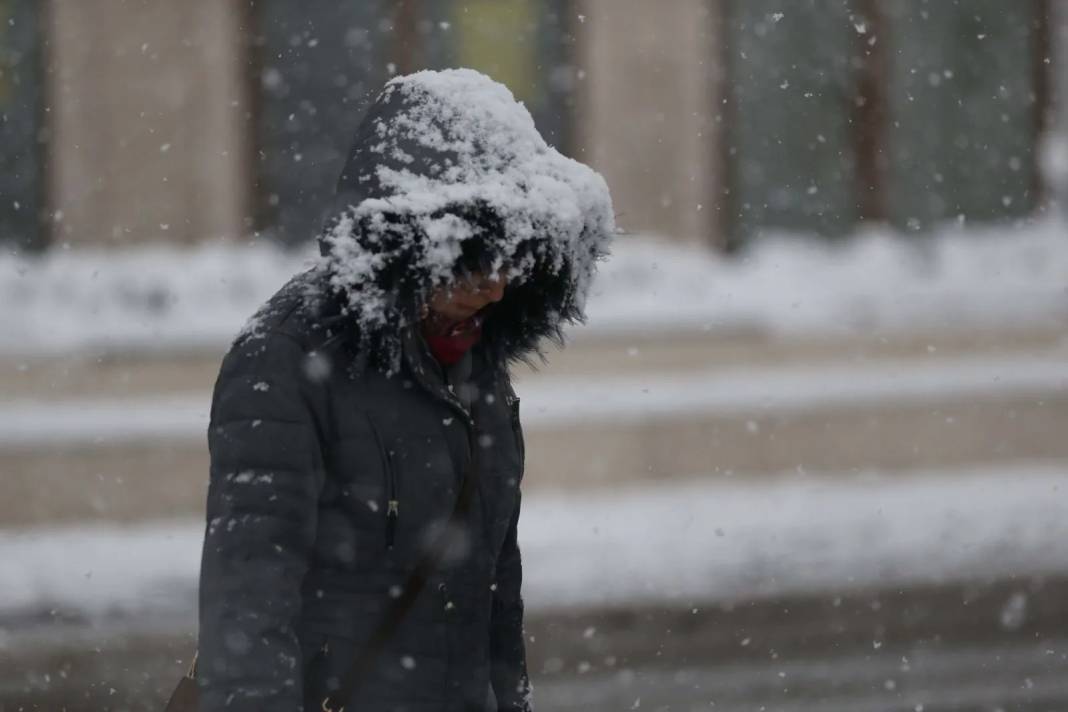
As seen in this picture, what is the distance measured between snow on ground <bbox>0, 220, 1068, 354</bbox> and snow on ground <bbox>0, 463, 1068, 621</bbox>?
120cm

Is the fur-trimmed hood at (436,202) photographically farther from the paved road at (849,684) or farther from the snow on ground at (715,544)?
the snow on ground at (715,544)

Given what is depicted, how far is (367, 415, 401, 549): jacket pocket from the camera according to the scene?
2387 mm

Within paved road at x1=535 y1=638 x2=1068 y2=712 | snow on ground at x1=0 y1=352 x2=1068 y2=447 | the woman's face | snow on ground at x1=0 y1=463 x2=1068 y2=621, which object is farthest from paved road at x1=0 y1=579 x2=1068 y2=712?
the woman's face

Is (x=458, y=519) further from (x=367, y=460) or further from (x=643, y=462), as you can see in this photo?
(x=643, y=462)

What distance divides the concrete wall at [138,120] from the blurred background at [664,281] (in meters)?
→ 0.02

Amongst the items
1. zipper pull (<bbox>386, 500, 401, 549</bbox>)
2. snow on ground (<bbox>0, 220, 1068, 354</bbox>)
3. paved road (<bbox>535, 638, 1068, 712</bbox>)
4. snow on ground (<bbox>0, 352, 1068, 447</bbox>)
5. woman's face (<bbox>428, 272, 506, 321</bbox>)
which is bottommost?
paved road (<bbox>535, 638, 1068, 712</bbox>)

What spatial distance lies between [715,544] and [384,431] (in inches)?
304

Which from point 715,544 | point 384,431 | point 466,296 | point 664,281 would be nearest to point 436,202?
point 466,296

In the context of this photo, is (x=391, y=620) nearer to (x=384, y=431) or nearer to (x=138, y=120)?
(x=384, y=431)

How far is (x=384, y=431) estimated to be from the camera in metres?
2.39

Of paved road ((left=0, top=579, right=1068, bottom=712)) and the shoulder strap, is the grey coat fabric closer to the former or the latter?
the shoulder strap

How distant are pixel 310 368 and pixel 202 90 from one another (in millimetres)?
9587

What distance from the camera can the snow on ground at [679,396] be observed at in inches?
400

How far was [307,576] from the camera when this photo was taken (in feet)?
7.84
